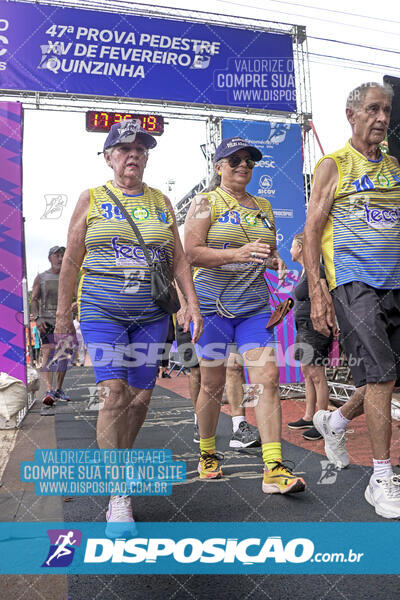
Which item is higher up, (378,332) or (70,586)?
(378,332)

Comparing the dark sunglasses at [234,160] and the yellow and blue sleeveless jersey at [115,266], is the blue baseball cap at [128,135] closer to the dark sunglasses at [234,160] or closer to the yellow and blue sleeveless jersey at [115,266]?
the yellow and blue sleeveless jersey at [115,266]

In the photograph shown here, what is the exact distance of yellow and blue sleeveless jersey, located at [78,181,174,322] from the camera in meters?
3.10

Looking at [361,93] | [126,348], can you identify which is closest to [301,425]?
[126,348]

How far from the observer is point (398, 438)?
482 cm

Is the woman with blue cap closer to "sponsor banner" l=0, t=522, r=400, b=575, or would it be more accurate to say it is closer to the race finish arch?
"sponsor banner" l=0, t=522, r=400, b=575

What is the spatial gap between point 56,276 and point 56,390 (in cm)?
155

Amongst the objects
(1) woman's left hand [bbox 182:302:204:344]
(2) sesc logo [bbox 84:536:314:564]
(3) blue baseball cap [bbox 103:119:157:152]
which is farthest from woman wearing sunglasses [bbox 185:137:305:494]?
(2) sesc logo [bbox 84:536:314:564]

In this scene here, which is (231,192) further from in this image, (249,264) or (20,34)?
(20,34)

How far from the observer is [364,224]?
10.5 feet

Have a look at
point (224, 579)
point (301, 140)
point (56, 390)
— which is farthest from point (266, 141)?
point (224, 579)

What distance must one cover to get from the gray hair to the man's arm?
0.35 m

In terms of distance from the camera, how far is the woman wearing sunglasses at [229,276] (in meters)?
3.69

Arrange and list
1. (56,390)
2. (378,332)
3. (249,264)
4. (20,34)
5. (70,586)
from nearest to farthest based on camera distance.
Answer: (70,586)
(378,332)
(249,264)
(56,390)
(20,34)

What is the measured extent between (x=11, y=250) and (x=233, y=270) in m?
3.61
